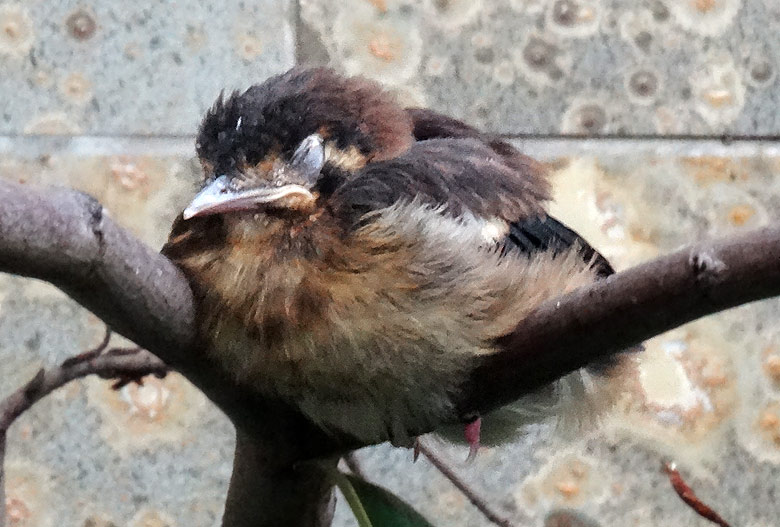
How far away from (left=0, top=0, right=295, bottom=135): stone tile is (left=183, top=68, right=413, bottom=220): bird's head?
44 centimetres

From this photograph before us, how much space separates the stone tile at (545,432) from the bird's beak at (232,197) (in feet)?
1.52

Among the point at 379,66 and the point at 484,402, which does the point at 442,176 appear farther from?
the point at 379,66

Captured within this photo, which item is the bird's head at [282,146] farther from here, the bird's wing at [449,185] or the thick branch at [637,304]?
the thick branch at [637,304]

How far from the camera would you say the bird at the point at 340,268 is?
1.29ft

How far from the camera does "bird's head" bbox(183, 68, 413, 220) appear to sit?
0.41 m

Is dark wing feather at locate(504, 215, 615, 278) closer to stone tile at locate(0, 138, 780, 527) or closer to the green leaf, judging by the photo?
the green leaf

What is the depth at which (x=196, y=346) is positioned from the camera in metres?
0.38

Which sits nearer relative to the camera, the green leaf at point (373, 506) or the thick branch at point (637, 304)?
the thick branch at point (637, 304)

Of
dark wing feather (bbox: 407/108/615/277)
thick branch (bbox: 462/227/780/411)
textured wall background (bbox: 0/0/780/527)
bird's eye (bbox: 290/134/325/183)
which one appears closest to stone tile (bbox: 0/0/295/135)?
textured wall background (bbox: 0/0/780/527)

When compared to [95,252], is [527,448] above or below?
below

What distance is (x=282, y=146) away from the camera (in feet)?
1.37

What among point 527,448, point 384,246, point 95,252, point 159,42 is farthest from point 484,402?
point 159,42

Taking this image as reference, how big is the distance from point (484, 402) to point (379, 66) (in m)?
0.55

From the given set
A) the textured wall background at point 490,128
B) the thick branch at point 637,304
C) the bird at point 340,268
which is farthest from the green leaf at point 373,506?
the textured wall background at point 490,128
